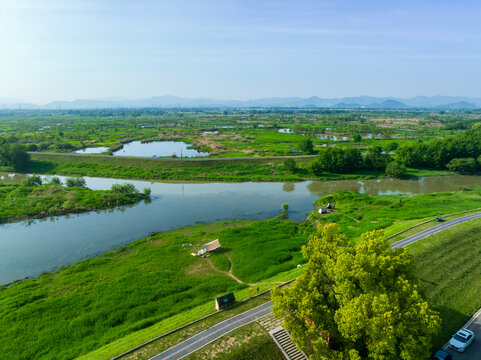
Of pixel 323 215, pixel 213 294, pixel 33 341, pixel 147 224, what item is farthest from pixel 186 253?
pixel 323 215

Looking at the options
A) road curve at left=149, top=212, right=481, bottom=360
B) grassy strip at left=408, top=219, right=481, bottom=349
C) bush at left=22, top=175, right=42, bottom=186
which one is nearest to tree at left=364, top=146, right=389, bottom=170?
grassy strip at left=408, top=219, right=481, bottom=349

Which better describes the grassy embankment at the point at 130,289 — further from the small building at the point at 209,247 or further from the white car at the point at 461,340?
the white car at the point at 461,340

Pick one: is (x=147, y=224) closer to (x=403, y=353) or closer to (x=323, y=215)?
(x=323, y=215)

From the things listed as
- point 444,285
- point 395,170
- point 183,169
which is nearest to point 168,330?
point 444,285

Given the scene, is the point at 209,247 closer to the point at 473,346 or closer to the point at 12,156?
the point at 473,346

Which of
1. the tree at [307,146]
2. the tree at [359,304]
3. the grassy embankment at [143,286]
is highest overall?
the tree at [359,304]

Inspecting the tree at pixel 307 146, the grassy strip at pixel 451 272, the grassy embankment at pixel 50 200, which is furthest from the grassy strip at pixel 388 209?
the grassy embankment at pixel 50 200

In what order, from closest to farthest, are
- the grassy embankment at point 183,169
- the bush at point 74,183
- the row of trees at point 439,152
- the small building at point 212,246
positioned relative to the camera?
the small building at point 212,246 < the bush at point 74,183 < the grassy embankment at point 183,169 < the row of trees at point 439,152
